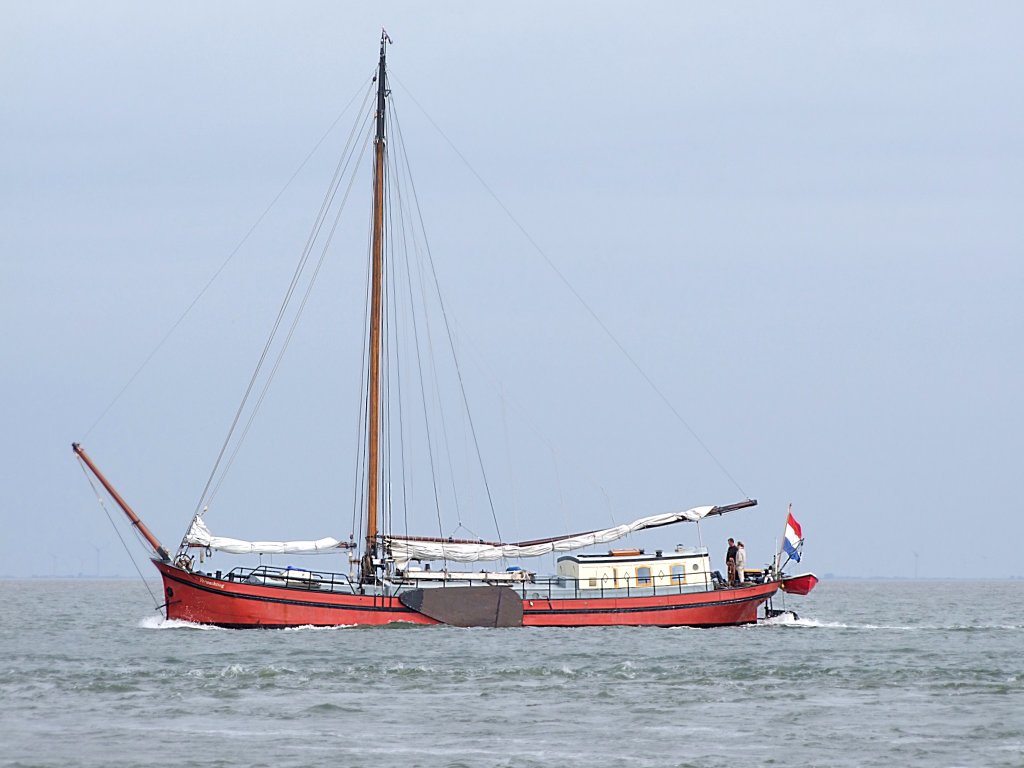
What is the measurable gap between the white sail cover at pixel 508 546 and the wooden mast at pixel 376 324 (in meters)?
1.08

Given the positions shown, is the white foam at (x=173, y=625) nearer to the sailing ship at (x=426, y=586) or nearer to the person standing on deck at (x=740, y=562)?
the sailing ship at (x=426, y=586)

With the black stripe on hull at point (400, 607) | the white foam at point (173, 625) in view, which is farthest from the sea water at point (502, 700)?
the white foam at point (173, 625)

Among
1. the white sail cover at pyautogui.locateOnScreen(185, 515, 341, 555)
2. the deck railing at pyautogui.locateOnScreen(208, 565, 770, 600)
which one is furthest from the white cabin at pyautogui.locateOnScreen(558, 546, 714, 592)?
the white sail cover at pyautogui.locateOnScreen(185, 515, 341, 555)

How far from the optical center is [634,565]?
186 feet

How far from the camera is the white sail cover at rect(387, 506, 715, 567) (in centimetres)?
5734

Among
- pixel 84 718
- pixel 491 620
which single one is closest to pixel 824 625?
pixel 491 620

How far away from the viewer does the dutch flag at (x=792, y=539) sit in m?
60.6

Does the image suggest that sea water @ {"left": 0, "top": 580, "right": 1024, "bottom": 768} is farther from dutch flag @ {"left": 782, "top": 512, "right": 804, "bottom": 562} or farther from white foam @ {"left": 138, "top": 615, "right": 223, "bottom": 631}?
dutch flag @ {"left": 782, "top": 512, "right": 804, "bottom": 562}

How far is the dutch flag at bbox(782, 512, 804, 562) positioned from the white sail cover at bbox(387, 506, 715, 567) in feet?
11.8

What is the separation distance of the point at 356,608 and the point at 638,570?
10782mm

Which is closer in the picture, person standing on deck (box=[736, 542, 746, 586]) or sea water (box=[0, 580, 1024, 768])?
sea water (box=[0, 580, 1024, 768])

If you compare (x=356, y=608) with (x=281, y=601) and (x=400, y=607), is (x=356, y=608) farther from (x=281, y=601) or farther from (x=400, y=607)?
(x=281, y=601)

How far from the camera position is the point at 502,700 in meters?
34.6

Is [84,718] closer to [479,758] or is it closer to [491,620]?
[479,758]
